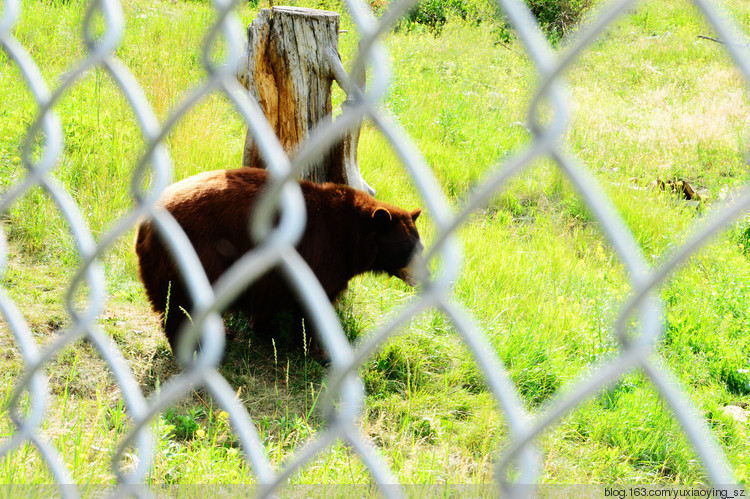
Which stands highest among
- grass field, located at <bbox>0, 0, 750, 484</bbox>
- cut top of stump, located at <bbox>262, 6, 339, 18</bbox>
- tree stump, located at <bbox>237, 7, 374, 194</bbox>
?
cut top of stump, located at <bbox>262, 6, 339, 18</bbox>

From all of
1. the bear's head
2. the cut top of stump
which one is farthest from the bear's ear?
the cut top of stump

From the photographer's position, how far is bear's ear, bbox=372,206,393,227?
3.89 m

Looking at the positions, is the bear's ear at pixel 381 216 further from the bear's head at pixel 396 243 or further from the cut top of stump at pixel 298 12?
the cut top of stump at pixel 298 12

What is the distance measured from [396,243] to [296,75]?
1.39m

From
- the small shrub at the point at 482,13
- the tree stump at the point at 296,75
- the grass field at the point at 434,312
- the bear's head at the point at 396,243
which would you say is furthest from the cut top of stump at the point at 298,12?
the small shrub at the point at 482,13

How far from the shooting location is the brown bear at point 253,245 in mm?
3533

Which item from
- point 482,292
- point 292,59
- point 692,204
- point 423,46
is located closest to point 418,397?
point 482,292

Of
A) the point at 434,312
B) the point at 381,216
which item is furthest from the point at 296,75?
the point at 434,312

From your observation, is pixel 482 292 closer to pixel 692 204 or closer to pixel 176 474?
pixel 176 474

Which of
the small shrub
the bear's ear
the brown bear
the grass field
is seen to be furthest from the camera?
the small shrub

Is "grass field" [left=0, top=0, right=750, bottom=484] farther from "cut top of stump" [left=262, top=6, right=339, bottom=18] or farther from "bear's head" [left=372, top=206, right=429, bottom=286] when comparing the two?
"cut top of stump" [left=262, top=6, right=339, bottom=18]

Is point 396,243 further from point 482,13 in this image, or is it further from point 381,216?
point 482,13

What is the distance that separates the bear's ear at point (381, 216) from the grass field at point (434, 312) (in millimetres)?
748

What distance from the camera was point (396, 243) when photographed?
162 inches
